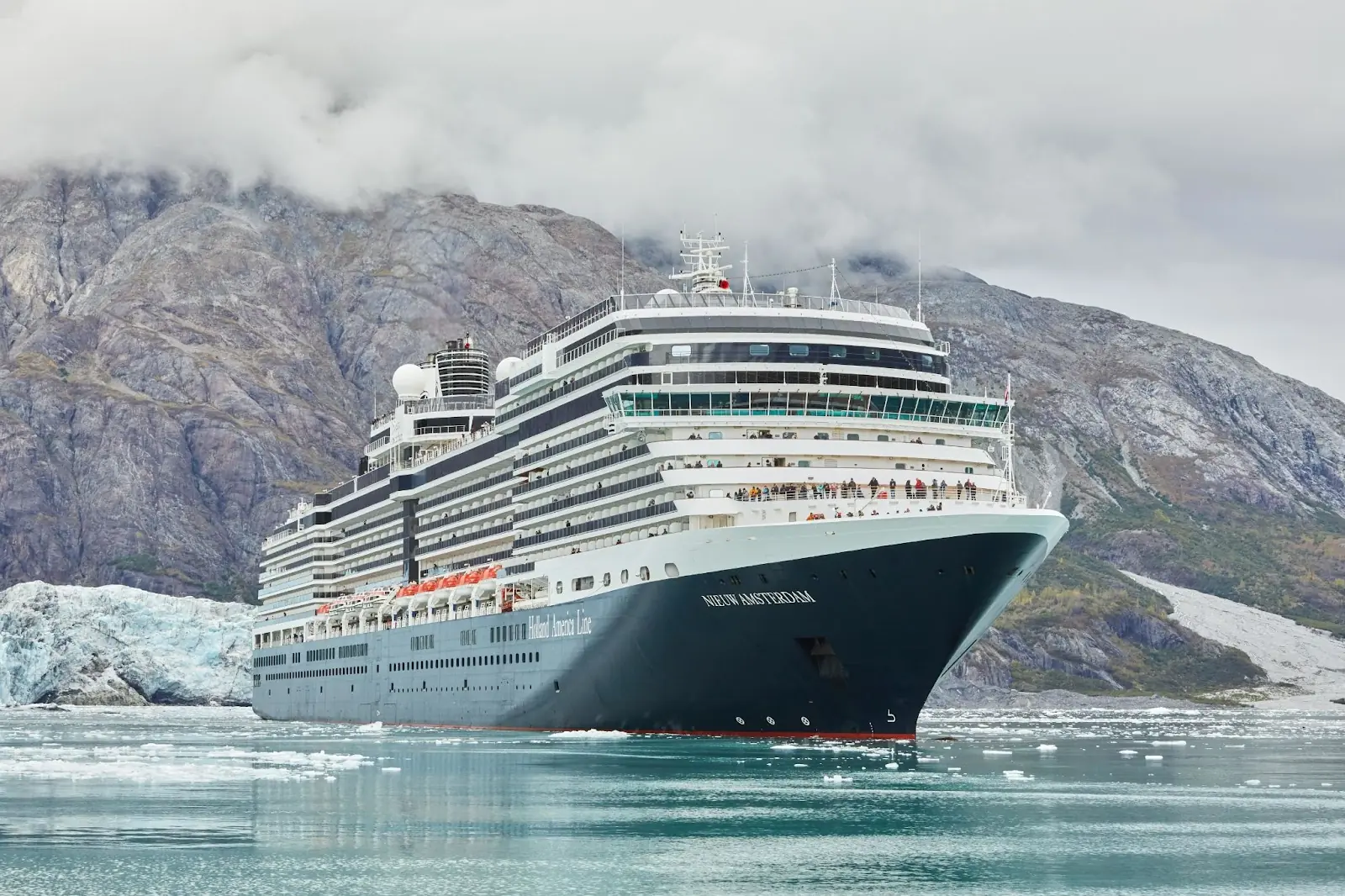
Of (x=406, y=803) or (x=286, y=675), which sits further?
(x=286, y=675)

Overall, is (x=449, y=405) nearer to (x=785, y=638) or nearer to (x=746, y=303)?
(x=746, y=303)

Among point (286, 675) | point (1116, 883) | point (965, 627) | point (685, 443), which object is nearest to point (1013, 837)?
point (1116, 883)

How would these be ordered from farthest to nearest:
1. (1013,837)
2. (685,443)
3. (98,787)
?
(685,443)
(98,787)
(1013,837)

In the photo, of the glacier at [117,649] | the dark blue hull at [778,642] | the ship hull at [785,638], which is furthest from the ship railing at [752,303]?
the glacier at [117,649]

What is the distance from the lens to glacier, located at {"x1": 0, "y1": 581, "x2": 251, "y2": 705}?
182m

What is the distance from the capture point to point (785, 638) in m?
63.8

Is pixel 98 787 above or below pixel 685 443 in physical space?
below

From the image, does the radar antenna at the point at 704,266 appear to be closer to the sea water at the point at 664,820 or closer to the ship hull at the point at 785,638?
the ship hull at the point at 785,638

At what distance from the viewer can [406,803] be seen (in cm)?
4619

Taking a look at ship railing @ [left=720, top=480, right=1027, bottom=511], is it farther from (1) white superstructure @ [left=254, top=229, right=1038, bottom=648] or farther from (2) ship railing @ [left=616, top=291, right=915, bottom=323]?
(2) ship railing @ [left=616, top=291, right=915, bottom=323]

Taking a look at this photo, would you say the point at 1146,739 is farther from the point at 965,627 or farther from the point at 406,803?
the point at 406,803

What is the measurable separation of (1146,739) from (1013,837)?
55.0m

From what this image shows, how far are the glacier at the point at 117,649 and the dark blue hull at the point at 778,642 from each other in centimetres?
11938

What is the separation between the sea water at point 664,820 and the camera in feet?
108
